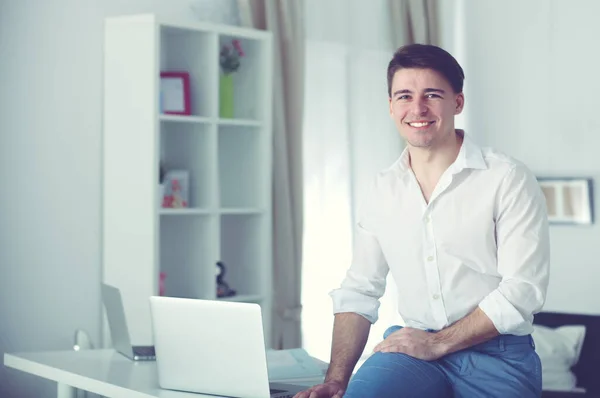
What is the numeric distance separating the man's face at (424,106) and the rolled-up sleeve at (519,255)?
0.69ft

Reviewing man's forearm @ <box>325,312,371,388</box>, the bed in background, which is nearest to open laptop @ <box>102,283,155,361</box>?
man's forearm @ <box>325,312,371,388</box>

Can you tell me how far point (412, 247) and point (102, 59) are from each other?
2.44m

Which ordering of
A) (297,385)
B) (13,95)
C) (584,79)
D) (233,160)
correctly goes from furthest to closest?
(584,79)
(233,160)
(13,95)
(297,385)

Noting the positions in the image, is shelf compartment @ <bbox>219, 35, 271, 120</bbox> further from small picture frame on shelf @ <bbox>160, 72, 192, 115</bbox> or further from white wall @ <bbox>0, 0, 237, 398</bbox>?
white wall @ <bbox>0, 0, 237, 398</bbox>

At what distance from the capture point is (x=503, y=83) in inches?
235

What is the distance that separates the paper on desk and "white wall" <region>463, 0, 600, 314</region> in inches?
133

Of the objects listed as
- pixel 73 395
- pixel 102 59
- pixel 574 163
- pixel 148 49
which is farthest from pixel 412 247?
pixel 574 163

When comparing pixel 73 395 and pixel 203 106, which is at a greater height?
pixel 203 106

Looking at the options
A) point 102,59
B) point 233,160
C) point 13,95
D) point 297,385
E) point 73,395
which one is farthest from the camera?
point 233,160

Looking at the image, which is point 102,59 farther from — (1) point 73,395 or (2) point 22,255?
(1) point 73,395

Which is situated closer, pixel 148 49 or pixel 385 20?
pixel 148 49

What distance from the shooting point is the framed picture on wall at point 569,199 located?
18.4 feet

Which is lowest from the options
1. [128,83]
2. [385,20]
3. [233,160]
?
[233,160]

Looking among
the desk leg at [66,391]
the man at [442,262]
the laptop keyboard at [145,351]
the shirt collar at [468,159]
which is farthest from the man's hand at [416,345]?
the desk leg at [66,391]
